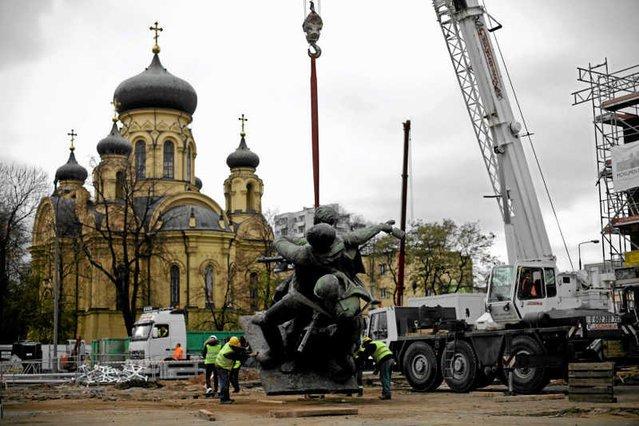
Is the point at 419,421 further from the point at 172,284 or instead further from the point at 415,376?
the point at 172,284

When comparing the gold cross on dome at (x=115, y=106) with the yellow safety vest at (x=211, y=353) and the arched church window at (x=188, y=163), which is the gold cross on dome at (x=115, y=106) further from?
the yellow safety vest at (x=211, y=353)

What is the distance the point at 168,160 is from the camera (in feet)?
211

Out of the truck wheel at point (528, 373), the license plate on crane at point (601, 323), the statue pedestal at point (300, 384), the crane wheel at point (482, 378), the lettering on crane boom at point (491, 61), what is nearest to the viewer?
the statue pedestal at point (300, 384)

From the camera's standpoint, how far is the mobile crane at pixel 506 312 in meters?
18.1

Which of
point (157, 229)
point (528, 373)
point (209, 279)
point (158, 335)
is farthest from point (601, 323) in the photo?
point (209, 279)

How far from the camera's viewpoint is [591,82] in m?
33.6

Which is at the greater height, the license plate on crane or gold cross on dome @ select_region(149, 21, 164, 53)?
gold cross on dome @ select_region(149, 21, 164, 53)

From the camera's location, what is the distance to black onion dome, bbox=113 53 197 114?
63.1 meters

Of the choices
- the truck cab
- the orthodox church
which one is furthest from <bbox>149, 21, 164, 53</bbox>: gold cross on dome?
the truck cab

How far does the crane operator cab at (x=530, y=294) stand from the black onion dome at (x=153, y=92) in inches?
1799

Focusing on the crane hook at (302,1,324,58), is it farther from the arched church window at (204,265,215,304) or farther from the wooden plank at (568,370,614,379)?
the arched church window at (204,265,215,304)

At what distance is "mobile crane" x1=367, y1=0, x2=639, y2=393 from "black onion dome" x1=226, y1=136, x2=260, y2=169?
45484 millimetres

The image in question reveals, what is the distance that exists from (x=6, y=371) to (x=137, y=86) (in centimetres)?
3323

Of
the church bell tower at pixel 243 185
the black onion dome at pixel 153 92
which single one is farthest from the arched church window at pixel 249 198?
the black onion dome at pixel 153 92
